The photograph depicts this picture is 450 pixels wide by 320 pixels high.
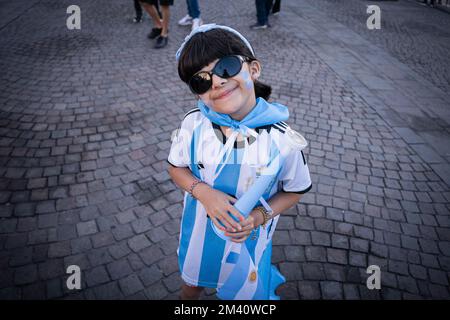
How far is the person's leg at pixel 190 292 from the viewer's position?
2169 mm

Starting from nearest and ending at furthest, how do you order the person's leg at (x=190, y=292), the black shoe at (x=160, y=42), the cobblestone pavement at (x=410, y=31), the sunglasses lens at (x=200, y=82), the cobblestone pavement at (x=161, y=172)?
the sunglasses lens at (x=200, y=82), the person's leg at (x=190, y=292), the cobblestone pavement at (x=161, y=172), the black shoe at (x=160, y=42), the cobblestone pavement at (x=410, y=31)

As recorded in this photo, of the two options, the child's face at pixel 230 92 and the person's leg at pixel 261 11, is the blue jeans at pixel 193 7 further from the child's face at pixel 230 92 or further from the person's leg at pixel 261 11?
the child's face at pixel 230 92

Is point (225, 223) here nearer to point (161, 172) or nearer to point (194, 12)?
point (161, 172)

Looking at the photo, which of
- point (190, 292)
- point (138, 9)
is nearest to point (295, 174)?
point (190, 292)

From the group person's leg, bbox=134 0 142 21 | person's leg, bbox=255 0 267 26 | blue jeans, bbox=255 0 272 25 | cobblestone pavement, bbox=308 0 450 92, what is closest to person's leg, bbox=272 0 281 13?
blue jeans, bbox=255 0 272 25

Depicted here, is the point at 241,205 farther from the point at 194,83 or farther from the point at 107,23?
the point at 107,23

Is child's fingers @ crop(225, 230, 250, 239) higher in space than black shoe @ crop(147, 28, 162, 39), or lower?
lower

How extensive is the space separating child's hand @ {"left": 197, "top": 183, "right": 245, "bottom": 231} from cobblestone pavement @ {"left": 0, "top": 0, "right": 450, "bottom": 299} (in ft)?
4.50

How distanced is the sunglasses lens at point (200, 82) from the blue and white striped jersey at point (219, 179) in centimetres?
20

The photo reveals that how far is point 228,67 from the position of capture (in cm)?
145

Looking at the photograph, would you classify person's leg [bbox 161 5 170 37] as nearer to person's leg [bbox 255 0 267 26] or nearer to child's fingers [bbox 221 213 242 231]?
person's leg [bbox 255 0 267 26]

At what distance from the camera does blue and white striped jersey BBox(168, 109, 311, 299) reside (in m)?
1.53

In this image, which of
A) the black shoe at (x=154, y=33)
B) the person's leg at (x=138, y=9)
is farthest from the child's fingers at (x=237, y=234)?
the person's leg at (x=138, y=9)

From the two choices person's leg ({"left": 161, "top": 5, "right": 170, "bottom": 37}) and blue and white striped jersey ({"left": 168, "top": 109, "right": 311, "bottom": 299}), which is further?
person's leg ({"left": 161, "top": 5, "right": 170, "bottom": 37})
